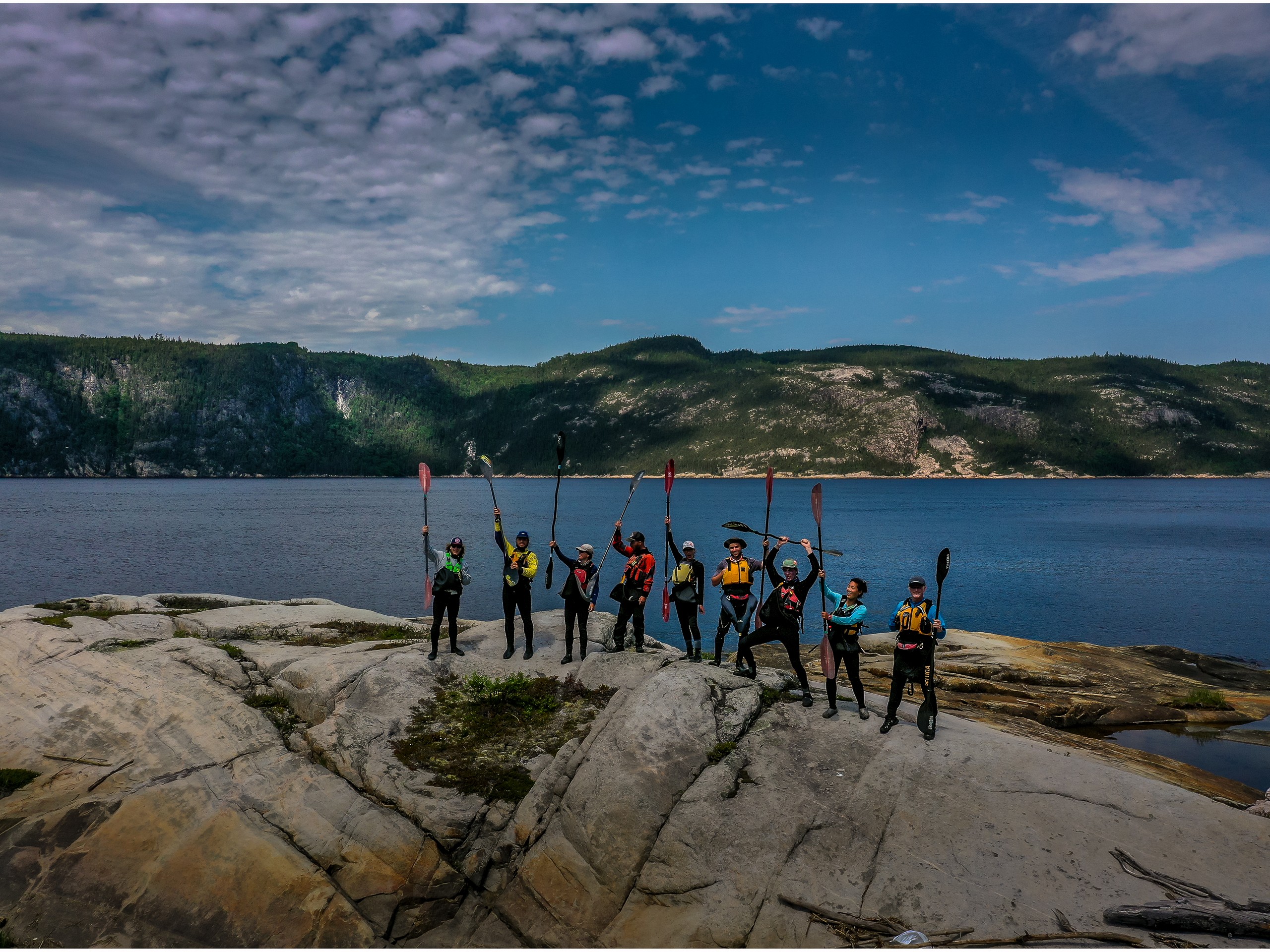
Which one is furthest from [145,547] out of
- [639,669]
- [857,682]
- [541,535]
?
[857,682]

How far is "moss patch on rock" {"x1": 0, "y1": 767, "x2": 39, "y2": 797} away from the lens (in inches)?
514

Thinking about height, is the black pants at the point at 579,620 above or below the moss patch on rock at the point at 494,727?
above

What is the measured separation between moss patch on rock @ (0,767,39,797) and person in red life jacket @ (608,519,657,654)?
1240cm

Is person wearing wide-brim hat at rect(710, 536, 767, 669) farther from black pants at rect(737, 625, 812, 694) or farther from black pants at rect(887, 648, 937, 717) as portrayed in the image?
black pants at rect(887, 648, 937, 717)

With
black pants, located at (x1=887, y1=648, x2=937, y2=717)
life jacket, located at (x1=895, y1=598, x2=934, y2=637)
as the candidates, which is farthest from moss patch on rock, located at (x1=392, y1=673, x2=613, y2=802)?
life jacket, located at (x1=895, y1=598, x2=934, y2=637)

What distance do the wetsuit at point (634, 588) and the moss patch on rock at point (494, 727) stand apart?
2.02 meters

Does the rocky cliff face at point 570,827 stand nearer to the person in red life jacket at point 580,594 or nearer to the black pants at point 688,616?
the black pants at point 688,616

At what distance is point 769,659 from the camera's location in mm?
27969

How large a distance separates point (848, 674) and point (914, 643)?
1.55m

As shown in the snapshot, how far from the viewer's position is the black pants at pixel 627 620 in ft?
57.9

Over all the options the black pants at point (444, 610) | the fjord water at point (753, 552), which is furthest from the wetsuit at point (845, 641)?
the fjord water at point (753, 552)

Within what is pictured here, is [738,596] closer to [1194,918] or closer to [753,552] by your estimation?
[1194,918]

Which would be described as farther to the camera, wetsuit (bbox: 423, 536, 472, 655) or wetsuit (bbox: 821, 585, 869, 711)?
wetsuit (bbox: 423, 536, 472, 655)

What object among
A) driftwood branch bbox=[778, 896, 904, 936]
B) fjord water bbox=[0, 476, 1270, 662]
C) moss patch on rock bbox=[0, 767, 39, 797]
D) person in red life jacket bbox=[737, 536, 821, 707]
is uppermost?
person in red life jacket bbox=[737, 536, 821, 707]
